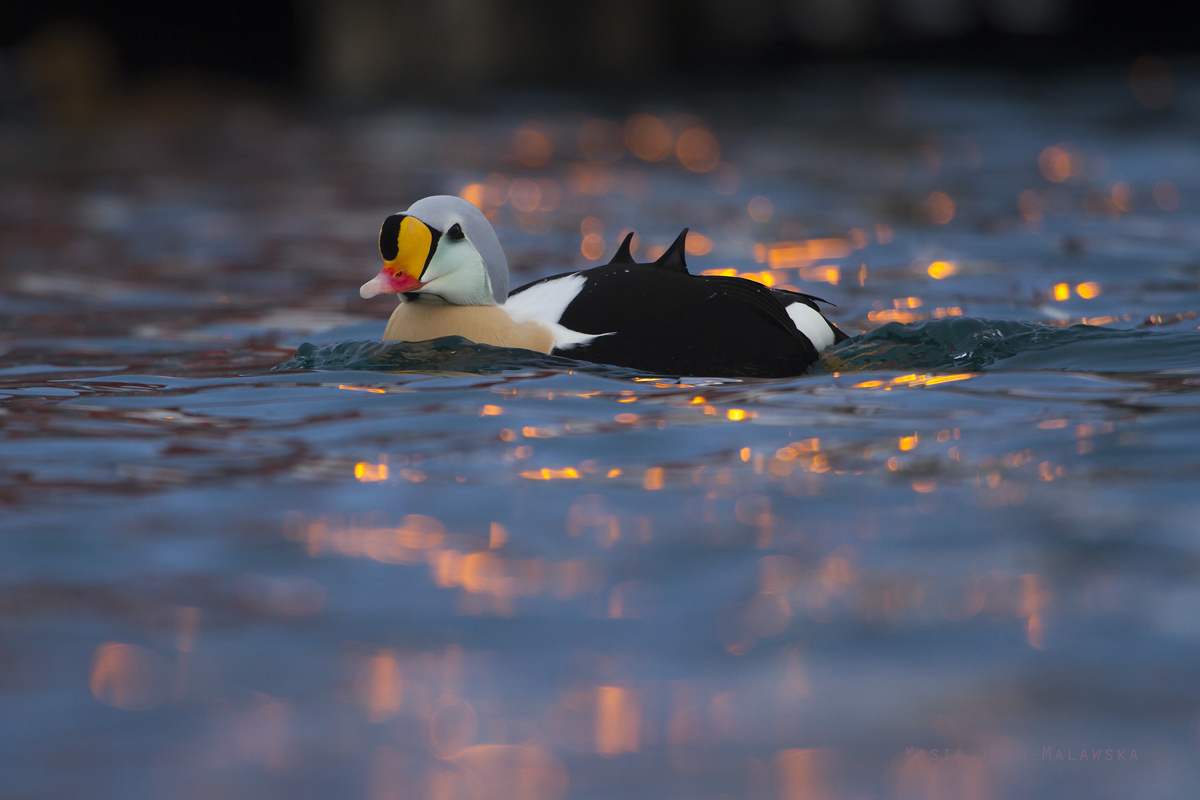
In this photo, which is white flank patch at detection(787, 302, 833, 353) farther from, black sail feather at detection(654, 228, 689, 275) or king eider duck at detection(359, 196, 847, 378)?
black sail feather at detection(654, 228, 689, 275)

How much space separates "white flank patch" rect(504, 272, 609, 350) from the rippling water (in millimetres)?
108

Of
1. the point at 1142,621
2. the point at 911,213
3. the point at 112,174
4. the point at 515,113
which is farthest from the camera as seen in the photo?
the point at 515,113

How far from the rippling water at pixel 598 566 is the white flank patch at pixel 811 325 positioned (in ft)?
0.25

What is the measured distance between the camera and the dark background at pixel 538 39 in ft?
89.4

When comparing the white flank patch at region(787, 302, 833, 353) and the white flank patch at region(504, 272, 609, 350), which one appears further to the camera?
the white flank patch at region(787, 302, 833, 353)

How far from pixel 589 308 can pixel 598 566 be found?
1.61m

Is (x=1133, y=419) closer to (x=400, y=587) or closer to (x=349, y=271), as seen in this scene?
(x=400, y=587)

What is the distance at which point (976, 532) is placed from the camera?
9.95ft

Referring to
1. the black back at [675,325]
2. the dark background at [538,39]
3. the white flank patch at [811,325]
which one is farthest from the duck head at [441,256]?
the dark background at [538,39]

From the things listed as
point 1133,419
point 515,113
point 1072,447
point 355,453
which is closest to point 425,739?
point 355,453

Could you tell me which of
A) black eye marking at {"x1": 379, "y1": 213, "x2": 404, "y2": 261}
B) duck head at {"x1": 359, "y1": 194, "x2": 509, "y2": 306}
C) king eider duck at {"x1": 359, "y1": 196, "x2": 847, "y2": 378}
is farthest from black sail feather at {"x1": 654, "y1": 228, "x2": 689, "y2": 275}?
black eye marking at {"x1": 379, "y1": 213, "x2": 404, "y2": 261}

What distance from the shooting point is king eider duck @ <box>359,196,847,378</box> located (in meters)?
4.36

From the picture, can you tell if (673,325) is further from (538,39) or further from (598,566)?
(538,39)

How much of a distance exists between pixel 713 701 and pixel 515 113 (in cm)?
2155
